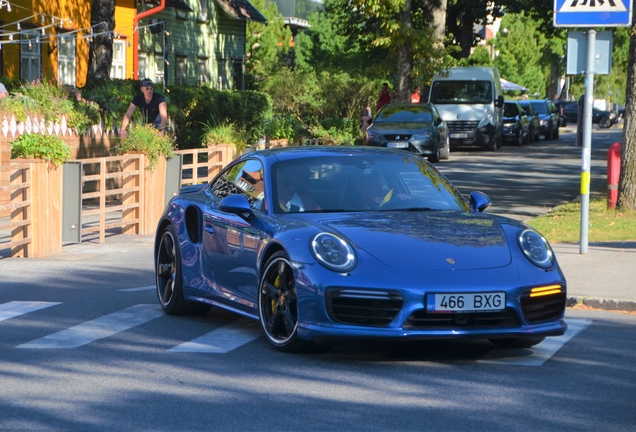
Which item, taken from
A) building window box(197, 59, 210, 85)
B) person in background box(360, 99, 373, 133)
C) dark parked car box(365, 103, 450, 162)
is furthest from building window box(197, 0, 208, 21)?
dark parked car box(365, 103, 450, 162)

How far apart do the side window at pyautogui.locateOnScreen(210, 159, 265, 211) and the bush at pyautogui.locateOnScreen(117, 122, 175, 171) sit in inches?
290

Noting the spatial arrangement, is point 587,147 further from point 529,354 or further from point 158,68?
point 158,68

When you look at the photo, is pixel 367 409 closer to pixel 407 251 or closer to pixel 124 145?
pixel 407 251

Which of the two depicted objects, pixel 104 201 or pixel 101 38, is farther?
pixel 101 38

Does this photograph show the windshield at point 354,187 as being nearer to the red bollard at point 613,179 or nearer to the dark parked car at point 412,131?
the red bollard at point 613,179

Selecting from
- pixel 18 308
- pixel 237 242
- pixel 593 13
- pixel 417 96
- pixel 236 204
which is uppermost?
pixel 417 96

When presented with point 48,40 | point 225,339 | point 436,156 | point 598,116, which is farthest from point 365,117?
point 598,116

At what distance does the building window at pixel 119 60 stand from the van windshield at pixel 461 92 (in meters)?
10.6

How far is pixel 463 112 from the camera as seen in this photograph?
38438mm

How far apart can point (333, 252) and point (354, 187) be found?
1.15 metres

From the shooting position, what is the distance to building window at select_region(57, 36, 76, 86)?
35.1 m

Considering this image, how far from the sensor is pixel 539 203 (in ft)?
66.2

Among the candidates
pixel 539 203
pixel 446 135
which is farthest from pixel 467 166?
pixel 539 203

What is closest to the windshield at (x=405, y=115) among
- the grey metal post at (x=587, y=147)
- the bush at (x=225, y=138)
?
the bush at (x=225, y=138)
